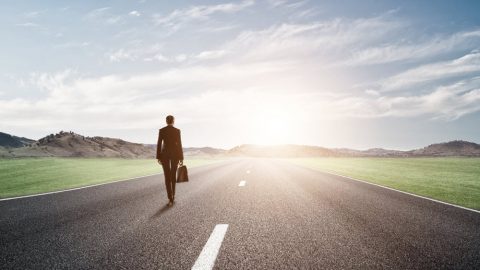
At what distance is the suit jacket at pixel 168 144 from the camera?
9242 millimetres

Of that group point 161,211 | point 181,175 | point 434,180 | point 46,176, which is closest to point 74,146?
point 46,176

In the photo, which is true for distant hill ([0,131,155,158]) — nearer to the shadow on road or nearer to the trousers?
the trousers

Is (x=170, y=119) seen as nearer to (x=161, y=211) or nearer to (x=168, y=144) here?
(x=168, y=144)

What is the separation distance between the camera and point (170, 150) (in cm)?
927

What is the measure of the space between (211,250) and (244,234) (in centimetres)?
105

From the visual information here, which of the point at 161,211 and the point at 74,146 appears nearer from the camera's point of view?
the point at 161,211

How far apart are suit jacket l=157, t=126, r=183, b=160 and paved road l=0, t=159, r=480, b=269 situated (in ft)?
4.37

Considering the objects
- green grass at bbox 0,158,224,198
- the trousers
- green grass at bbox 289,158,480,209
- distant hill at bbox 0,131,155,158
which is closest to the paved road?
the trousers

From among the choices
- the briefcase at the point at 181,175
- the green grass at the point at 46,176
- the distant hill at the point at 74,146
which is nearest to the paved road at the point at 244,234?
the briefcase at the point at 181,175

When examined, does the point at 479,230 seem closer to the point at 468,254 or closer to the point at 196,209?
the point at 468,254

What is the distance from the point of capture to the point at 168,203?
8.69 metres

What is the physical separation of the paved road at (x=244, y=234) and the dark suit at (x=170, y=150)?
35.0 inches

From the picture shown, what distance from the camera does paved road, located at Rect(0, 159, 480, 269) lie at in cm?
401

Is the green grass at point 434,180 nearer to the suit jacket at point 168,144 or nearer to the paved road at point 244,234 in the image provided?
the paved road at point 244,234
